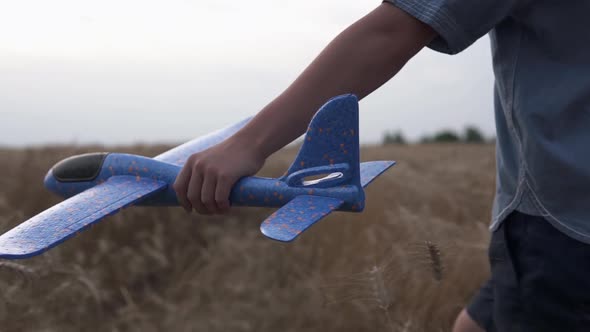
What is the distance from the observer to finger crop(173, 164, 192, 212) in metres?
0.88

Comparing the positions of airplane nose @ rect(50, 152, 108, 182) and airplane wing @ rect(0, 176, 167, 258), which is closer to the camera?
airplane wing @ rect(0, 176, 167, 258)

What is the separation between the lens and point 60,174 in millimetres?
1059

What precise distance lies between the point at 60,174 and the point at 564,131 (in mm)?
866

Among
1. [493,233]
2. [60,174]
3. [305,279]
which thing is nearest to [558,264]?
[493,233]

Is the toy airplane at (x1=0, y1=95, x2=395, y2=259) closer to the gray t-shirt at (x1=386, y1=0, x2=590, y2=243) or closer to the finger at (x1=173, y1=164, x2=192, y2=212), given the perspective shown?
the finger at (x1=173, y1=164, x2=192, y2=212)

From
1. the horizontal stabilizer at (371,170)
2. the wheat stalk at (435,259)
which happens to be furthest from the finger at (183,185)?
the wheat stalk at (435,259)

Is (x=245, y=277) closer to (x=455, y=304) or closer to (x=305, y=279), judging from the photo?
(x=305, y=279)

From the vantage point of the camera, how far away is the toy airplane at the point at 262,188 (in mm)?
790

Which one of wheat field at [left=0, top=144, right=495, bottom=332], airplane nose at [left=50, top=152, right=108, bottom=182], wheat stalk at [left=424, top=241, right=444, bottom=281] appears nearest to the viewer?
airplane nose at [left=50, top=152, right=108, bottom=182]

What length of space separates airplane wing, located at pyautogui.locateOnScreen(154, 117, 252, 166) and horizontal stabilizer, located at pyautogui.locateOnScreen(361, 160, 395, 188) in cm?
27

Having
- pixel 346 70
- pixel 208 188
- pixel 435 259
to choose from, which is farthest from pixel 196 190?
pixel 435 259

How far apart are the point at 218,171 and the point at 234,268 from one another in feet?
5.92

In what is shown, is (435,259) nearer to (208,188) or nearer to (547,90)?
(547,90)

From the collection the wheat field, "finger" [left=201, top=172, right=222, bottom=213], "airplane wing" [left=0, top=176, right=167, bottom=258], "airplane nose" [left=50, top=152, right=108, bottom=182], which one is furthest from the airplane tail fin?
the wheat field
